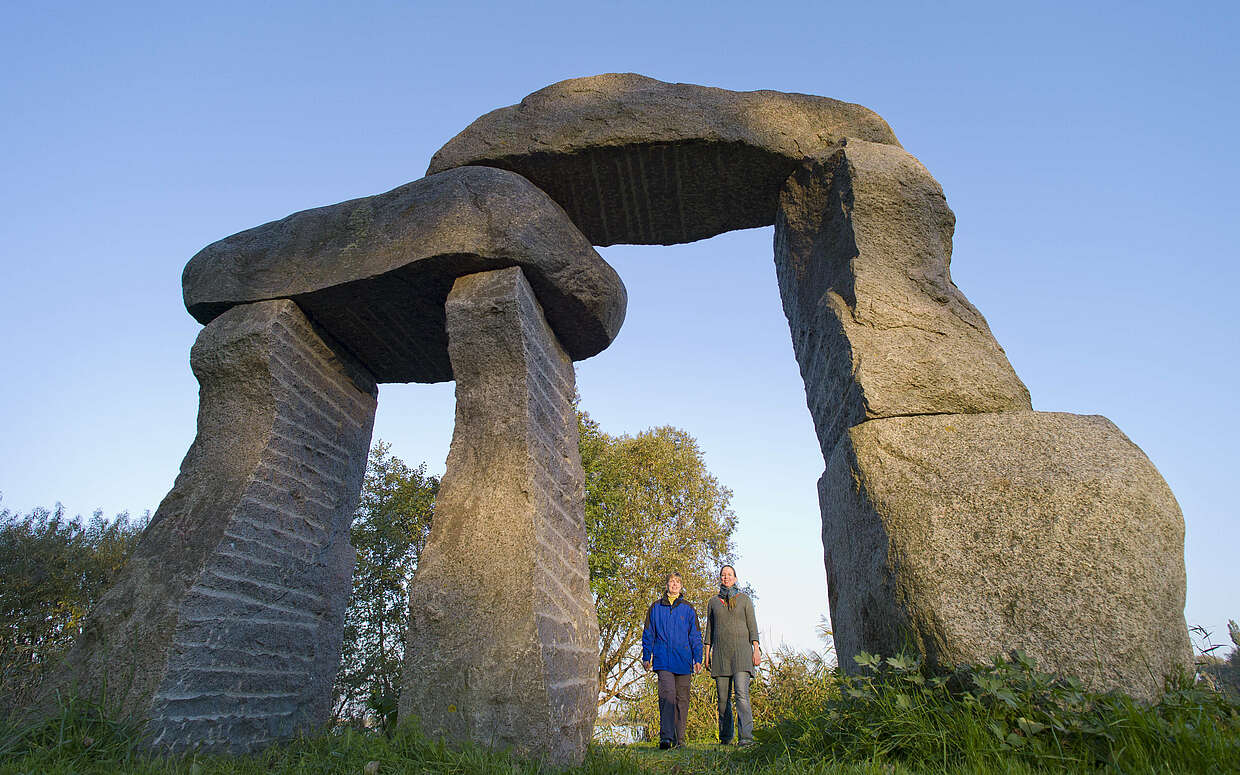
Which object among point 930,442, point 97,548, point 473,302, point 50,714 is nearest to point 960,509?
point 930,442

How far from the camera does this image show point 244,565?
145 inches

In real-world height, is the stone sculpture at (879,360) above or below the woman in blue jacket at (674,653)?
above

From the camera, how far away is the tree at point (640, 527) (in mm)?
13227

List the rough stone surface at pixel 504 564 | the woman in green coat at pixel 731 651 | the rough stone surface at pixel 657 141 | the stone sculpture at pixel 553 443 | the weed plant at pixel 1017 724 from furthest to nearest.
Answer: the woman in green coat at pixel 731 651, the rough stone surface at pixel 657 141, the rough stone surface at pixel 504 564, the stone sculpture at pixel 553 443, the weed plant at pixel 1017 724

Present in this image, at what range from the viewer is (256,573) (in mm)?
3781

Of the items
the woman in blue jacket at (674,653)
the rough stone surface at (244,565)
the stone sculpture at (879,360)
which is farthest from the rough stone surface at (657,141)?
the woman in blue jacket at (674,653)

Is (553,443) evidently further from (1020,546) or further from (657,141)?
(1020,546)

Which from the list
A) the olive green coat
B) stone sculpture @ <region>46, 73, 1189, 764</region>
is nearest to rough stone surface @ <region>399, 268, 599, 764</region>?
stone sculpture @ <region>46, 73, 1189, 764</region>

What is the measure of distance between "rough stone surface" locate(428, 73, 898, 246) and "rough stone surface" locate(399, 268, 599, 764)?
36.0 inches

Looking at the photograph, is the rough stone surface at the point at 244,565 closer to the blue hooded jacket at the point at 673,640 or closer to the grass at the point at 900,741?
the grass at the point at 900,741

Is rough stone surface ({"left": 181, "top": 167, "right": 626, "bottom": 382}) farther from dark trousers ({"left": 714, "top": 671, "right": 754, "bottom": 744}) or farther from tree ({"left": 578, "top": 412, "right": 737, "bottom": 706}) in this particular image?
tree ({"left": 578, "top": 412, "right": 737, "bottom": 706})

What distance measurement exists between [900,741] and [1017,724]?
0.37 metres

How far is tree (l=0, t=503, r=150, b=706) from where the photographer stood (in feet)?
41.0

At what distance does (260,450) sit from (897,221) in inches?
142
